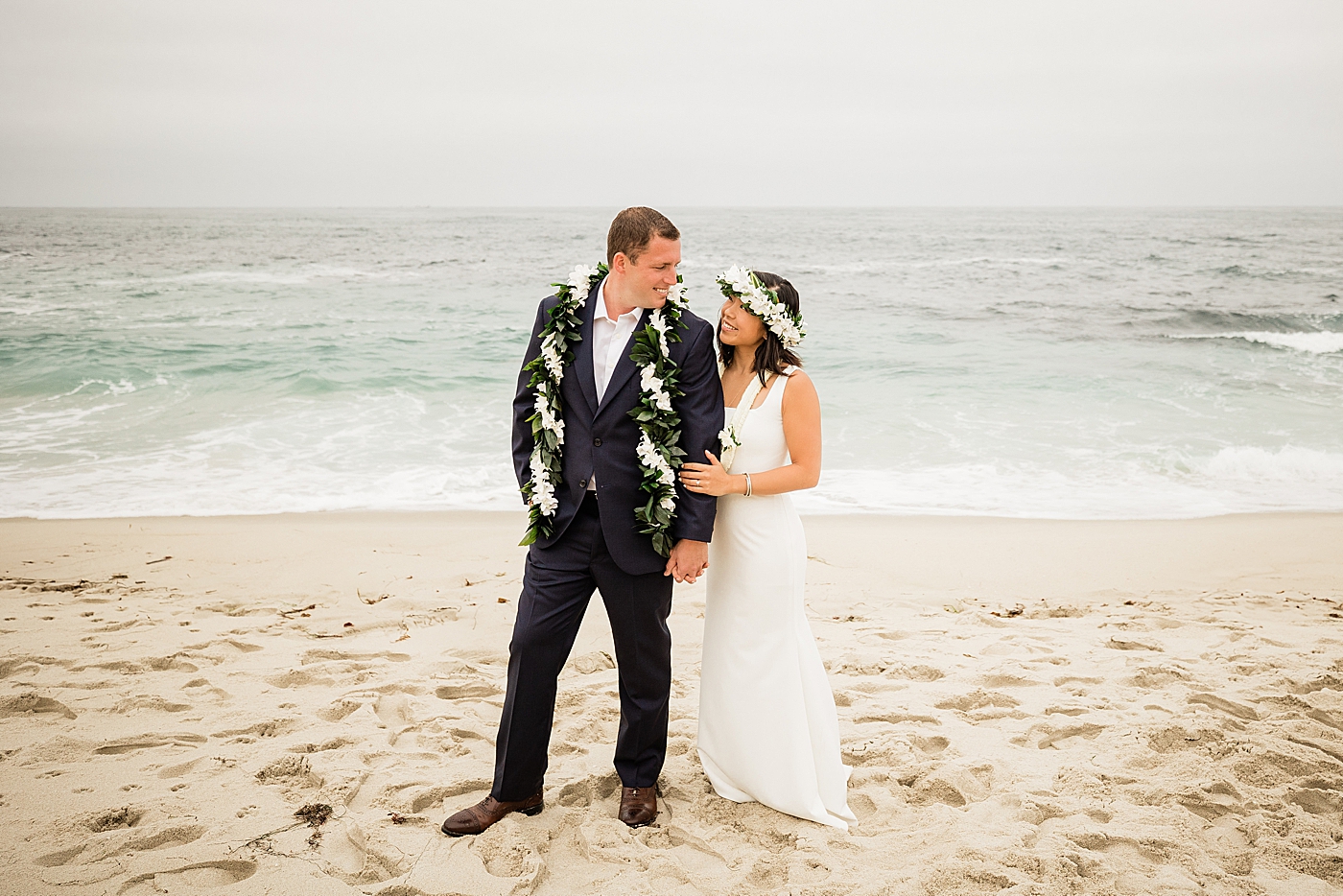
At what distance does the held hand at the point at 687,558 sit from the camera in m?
3.29

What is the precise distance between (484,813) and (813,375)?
13.5 m

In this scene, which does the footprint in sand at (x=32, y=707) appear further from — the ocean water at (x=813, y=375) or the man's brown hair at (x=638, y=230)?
the ocean water at (x=813, y=375)

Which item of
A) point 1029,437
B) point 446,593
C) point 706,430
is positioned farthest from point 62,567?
point 1029,437

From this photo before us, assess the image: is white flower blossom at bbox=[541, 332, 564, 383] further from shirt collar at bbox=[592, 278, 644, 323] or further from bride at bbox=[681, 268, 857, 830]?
bride at bbox=[681, 268, 857, 830]

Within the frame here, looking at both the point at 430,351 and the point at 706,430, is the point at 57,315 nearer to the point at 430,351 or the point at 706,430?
the point at 430,351

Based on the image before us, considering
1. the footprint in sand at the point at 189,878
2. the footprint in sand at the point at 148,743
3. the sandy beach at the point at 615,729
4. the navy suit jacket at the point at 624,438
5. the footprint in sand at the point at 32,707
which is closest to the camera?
the footprint in sand at the point at 189,878

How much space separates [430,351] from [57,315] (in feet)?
33.2

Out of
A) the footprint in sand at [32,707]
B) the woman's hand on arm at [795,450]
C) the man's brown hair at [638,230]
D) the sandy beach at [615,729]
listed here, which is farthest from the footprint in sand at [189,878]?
the man's brown hair at [638,230]

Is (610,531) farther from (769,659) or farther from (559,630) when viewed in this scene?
(769,659)

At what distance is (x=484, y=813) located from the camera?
3275 mm

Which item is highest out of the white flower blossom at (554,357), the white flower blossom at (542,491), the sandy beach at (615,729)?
the white flower blossom at (554,357)

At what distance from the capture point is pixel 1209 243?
42469mm

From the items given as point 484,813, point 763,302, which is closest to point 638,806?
point 484,813

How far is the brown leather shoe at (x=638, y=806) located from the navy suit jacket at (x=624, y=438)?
36.2 inches
